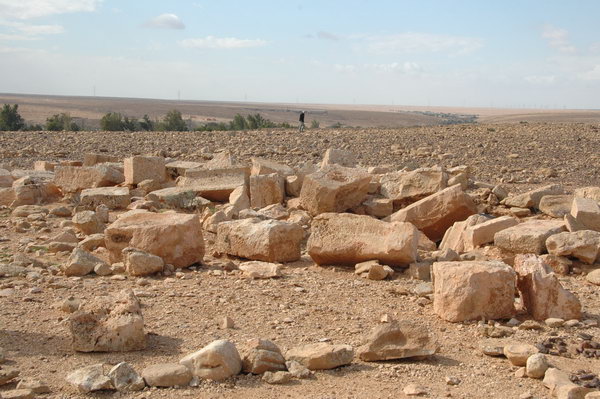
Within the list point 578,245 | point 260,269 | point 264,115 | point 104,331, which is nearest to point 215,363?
point 104,331

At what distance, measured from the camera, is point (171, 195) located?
10250 mm

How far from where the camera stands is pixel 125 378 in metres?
4.21

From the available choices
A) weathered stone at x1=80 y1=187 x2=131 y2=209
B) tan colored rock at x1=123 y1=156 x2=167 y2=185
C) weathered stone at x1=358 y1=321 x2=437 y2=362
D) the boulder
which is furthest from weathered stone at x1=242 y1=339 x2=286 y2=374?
the boulder

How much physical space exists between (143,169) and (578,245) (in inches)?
284

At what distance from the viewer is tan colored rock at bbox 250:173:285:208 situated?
991cm

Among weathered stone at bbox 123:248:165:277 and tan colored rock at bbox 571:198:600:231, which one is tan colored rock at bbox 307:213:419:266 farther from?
tan colored rock at bbox 571:198:600:231

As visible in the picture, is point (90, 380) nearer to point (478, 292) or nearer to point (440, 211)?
point (478, 292)

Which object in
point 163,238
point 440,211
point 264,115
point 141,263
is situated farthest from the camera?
point 264,115

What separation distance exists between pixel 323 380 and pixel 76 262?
3.43 m

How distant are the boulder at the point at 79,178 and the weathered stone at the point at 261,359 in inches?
303

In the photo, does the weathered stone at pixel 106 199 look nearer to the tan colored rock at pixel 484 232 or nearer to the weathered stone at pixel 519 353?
the tan colored rock at pixel 484 232

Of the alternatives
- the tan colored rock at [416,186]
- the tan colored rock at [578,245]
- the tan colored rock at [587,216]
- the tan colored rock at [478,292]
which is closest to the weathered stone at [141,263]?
the tan colored rock at [478,292]

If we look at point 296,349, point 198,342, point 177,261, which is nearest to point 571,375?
point 296,349

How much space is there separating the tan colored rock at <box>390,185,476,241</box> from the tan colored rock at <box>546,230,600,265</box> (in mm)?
1530
